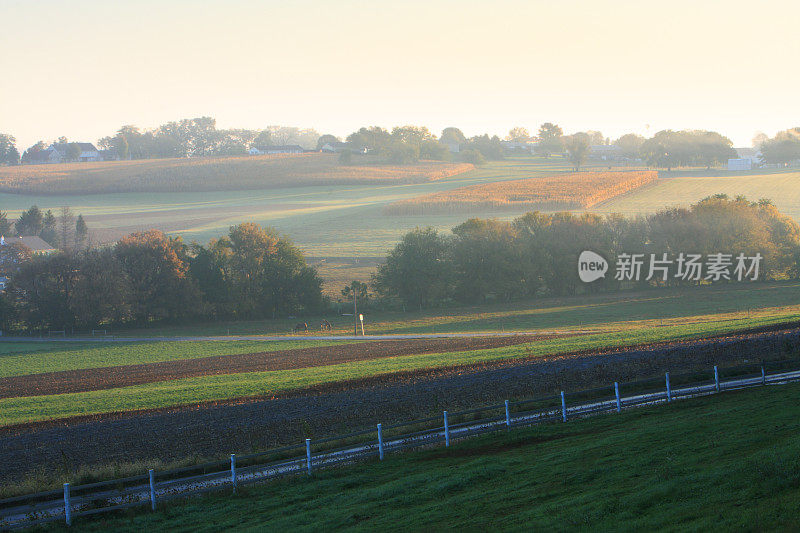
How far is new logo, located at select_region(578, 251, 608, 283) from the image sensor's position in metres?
75.1

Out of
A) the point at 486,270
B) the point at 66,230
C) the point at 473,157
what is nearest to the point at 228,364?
the point at 486,270

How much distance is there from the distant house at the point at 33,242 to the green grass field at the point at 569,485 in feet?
328

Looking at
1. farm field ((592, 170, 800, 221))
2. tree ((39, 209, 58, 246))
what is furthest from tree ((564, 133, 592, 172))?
tree ((39, 209, 58, 246))

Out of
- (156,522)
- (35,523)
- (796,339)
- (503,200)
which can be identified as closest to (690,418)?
(156,522)

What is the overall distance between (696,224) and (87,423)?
6538 cm

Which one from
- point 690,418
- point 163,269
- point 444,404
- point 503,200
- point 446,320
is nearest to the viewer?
point 690,418

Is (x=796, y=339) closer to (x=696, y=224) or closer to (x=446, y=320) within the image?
(x=446, y=320)

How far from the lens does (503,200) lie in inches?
4742

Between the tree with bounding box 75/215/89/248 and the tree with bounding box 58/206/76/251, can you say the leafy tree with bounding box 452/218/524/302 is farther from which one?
the tree with bounding box 58/206/76/251

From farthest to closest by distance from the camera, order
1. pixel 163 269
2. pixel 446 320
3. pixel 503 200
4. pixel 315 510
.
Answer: pixel 503 200
pixel 163 269
pixel 446 320
pixel 315 510

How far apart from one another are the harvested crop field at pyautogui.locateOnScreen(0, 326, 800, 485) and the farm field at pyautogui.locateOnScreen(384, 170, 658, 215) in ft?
274

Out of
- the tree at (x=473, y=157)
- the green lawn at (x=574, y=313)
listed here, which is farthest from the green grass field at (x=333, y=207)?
the tree at (x=473, y=157)

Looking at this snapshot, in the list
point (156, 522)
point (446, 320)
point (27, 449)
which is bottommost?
point (446, 320)

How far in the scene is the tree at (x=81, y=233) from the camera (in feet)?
351
